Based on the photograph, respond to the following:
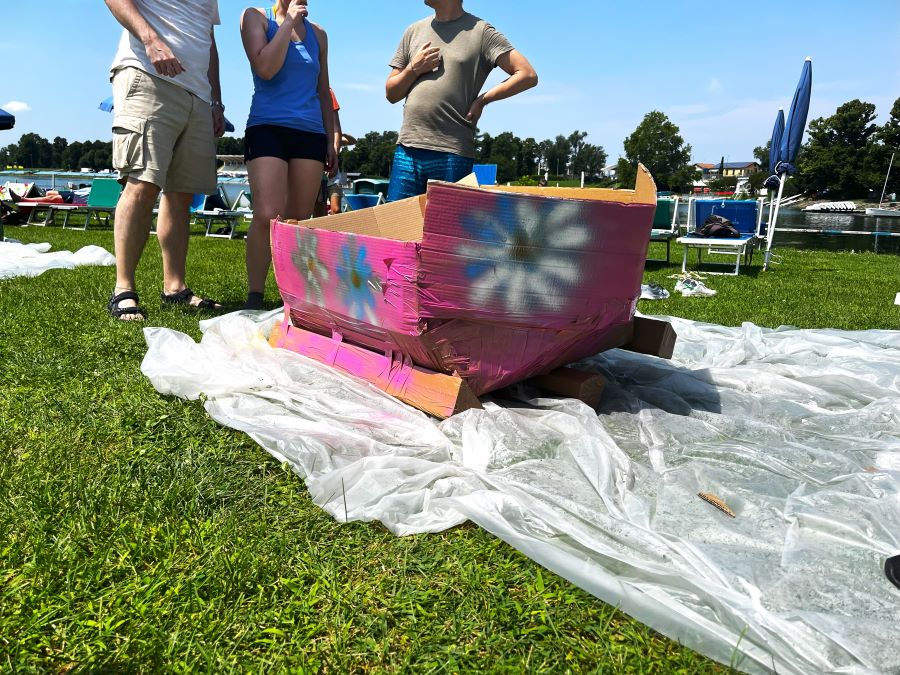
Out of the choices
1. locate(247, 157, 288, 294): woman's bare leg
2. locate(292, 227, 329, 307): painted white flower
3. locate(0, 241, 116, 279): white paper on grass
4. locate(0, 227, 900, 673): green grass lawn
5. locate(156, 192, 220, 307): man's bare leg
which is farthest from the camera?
locate(0, 241, 116, 279): white paper on grass

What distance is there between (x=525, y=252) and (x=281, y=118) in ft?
7.30

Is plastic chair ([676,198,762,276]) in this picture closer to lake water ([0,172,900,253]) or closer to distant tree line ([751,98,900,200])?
lake water ([0,172,900,253])

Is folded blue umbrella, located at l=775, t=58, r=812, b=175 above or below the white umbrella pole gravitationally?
above

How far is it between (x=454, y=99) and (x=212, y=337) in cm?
171

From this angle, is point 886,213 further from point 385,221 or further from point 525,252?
point 525,252

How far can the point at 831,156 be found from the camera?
81375 millimetres

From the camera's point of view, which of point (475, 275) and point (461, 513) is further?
point (475, 275)

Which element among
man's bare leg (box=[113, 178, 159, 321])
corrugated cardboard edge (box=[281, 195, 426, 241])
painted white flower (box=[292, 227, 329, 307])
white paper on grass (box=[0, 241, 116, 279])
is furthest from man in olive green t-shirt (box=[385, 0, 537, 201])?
white paper on grass (box=[0, 241, 116, 279])

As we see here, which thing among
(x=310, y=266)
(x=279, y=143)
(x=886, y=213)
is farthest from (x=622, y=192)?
(x=886, y=213)

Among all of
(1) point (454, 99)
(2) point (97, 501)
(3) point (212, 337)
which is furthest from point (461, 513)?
(1) point (454, 99)

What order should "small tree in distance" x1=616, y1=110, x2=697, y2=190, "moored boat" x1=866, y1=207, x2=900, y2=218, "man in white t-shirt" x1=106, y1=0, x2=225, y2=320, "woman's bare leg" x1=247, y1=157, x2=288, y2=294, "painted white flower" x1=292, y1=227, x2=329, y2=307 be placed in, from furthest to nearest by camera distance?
"small tree in distance" x1=616, y1=110, x2=697, y2=190 < "moored boat" x1=866, y1=207, x2=900, y2=218 < "woman's bare leg" x1=247, y1=157, x2=288, y2=294 < "man in white t-shirt" x1=106, y1=0, x2=225, y2=320 < "painted white flower" x1=292, y1=227, x2=329, y2=307

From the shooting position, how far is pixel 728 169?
145875mm

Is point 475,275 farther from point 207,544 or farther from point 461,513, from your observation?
point 207,544

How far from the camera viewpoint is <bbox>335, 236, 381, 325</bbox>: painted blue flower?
241cm
